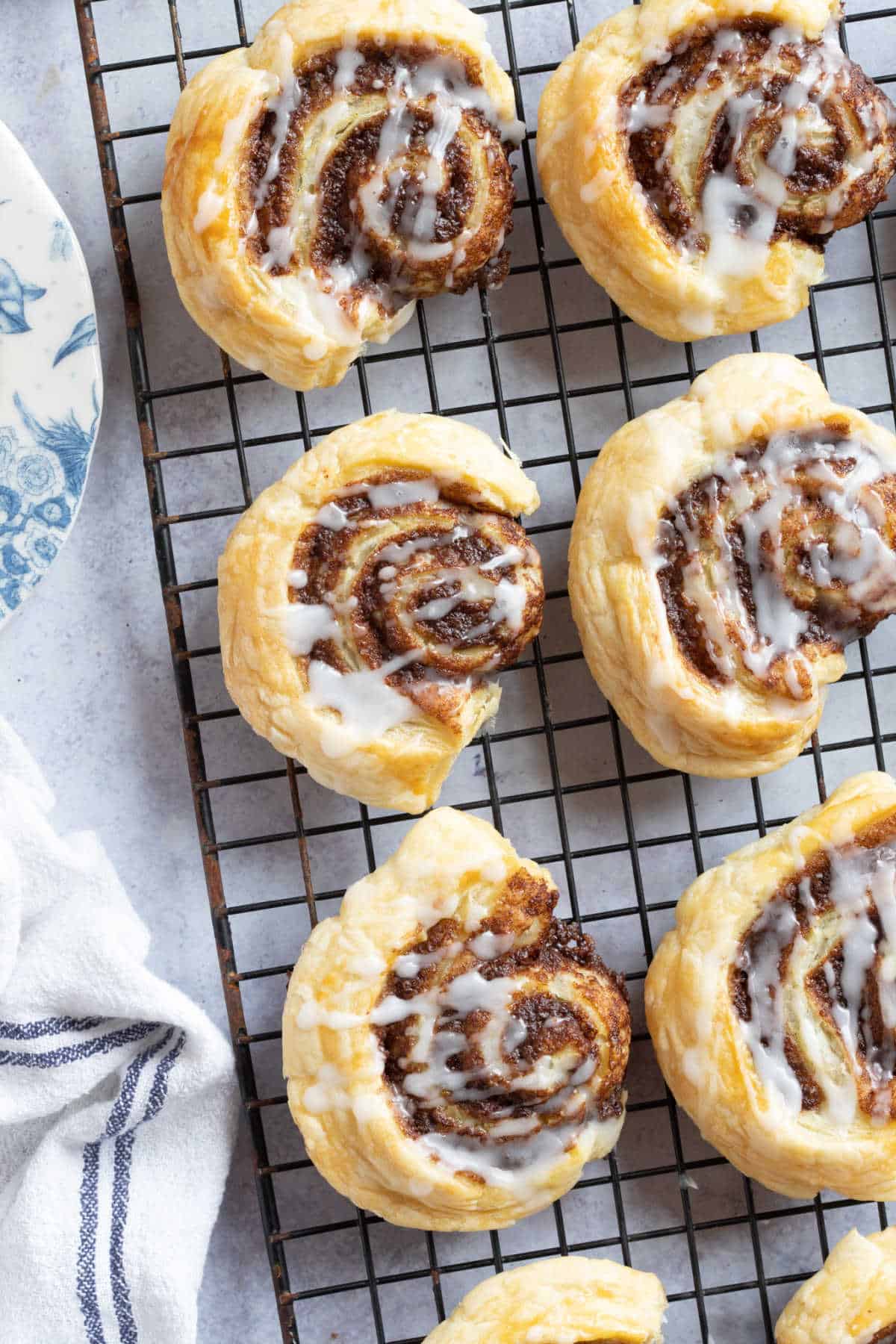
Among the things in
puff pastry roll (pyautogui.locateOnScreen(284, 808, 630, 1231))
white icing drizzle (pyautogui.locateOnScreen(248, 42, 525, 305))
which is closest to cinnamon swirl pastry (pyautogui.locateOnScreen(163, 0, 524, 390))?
white icing drizzle (pyautogui.locateOnScreen(248, 42, 525, 305))

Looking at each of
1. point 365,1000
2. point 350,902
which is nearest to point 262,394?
point 350,902

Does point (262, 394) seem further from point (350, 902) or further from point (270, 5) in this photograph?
point (350, 902)

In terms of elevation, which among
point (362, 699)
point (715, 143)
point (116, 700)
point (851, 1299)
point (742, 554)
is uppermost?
point (715, 143)

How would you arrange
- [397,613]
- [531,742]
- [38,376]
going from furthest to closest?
[531,742]
[38,376]
[397,613]

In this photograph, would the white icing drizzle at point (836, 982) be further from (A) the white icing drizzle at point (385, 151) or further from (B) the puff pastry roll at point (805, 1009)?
(A) the white icing drizzle at point (385, 151)

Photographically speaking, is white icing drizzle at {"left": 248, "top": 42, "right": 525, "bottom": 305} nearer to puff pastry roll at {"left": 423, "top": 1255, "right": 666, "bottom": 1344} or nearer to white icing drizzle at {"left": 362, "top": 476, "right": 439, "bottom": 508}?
white icing drizzle at {"left": 362, "top": 476, "right": 439, "bottom": 508}

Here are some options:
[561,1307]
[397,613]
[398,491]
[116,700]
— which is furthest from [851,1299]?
[116,700]

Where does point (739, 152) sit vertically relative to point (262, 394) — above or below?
above

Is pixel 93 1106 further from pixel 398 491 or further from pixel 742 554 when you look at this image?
pixel 742 554
